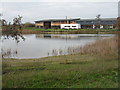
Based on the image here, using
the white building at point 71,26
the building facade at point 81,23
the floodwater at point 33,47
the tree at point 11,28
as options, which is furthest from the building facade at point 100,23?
the tree at point 11,28

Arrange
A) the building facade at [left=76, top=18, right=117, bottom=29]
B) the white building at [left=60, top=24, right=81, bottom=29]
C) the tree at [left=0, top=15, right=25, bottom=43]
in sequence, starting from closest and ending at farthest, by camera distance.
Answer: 1. the tree at [left=0, top=15, right=25, bottom=43]
2. the building facade at [left=76, top=18, right=117, bottom=29]
3. the white building at [left=60, top=24, right=81, bottom=29]

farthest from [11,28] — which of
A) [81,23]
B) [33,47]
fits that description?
[81,23]

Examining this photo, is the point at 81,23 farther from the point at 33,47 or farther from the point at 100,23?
the point at 33,47

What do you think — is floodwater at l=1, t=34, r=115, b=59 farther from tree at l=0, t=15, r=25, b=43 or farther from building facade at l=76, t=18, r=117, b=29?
building facade at l=76, t=18, r=117, b=29

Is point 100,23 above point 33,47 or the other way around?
above

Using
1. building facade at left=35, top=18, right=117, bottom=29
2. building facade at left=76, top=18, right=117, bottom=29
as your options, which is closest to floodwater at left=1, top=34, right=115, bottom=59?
building facade at left=35, top=18, right=117, bottom=29

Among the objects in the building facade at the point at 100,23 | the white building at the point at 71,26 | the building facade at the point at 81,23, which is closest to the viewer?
the building facade at the point at 100,23

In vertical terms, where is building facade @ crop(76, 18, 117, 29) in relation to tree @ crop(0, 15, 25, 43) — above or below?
above

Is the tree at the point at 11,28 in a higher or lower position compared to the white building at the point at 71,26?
lower

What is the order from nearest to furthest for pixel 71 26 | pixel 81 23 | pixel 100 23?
pixel 100 23 → pixel 71 26 → pixel 81 23

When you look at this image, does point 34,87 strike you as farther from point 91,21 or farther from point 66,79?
point 91,21

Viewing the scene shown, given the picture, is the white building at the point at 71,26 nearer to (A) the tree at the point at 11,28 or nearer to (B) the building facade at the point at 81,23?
(B) the building facade at the point at 81,23

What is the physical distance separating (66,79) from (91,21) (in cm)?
7216

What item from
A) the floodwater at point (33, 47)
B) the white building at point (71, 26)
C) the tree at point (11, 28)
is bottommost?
the floodwater at point (33, 47)
